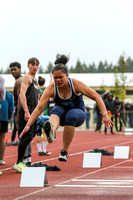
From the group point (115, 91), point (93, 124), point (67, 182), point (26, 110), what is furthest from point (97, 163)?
point (115, 91)

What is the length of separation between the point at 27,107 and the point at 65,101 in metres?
1.26

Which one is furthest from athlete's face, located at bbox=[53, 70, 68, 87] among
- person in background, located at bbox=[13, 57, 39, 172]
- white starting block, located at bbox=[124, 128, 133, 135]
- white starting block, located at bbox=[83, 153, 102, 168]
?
white starting block, located at bbox=[124, 128, 133, 135]

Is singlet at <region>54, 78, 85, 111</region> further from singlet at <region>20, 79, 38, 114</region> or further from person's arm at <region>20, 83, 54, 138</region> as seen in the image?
singlet at <region>20, 79, 38, 114</region>

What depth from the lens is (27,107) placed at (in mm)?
9352

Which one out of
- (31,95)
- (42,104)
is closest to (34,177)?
(42,104)

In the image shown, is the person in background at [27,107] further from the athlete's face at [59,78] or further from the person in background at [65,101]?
the athlete's face at [59,78]

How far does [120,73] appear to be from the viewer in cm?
5772

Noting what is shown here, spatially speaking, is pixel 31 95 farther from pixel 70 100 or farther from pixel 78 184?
pixel 78 184

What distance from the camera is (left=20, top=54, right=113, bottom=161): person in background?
8.00 m

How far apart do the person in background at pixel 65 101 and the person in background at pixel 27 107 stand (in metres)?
0.89

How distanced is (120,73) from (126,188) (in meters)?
51.3

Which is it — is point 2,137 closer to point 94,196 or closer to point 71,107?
point 71,107

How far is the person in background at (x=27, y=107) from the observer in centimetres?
908

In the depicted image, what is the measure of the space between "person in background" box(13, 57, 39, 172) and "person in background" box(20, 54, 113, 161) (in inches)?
35.0
